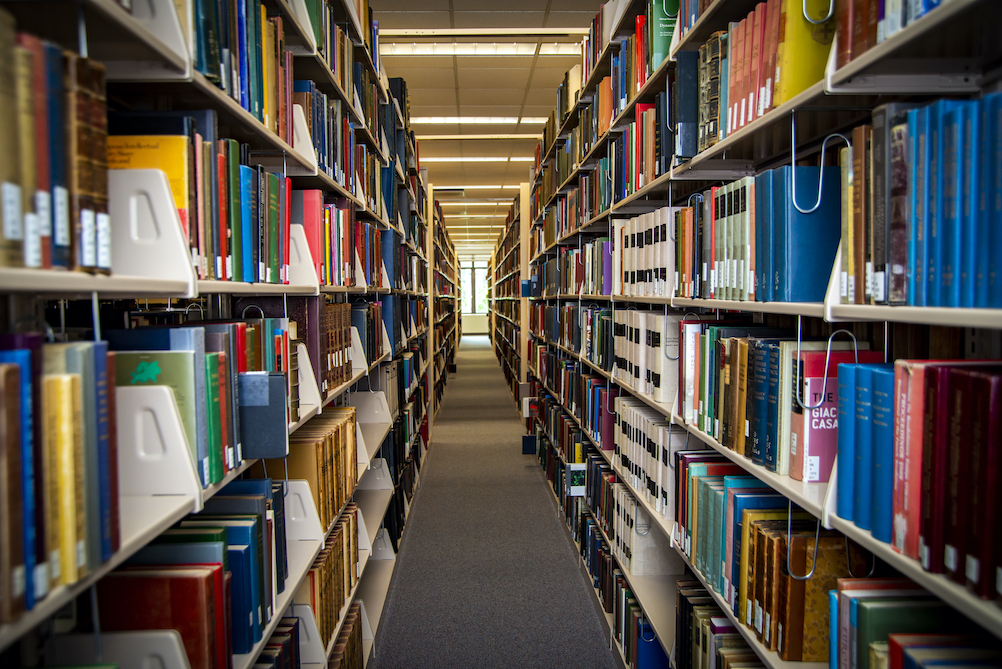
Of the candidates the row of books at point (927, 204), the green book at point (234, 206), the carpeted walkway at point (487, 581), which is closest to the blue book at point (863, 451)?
the row of books at point (927, 204)

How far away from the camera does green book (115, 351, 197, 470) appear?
1.13 metres

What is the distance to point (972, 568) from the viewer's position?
0.86 meters

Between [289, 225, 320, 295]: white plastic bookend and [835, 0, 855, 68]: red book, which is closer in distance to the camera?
[835, 0, 855, 68]: red book

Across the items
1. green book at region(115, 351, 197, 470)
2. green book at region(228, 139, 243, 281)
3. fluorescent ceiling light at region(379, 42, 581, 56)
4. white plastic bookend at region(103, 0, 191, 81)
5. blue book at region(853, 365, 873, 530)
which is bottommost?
blue book at region(853, 365, 873, 530)

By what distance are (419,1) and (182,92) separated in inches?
149

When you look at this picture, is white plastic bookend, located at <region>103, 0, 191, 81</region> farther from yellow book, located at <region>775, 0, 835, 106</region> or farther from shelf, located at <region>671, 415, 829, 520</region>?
shelf, located at <region>671, 415, 829, 520</region>

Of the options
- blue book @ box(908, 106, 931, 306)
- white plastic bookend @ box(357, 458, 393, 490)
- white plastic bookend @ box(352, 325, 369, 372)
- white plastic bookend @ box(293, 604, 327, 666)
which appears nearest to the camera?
blue book @ box(908, 106, 931, 306)

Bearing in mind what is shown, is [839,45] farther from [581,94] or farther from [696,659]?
[581,94]

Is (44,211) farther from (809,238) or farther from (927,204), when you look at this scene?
(809,238)

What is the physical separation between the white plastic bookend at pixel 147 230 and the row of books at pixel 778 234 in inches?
46.1

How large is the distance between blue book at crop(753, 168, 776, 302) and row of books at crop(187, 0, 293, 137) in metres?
1.19

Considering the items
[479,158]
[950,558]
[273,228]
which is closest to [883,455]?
[950,558]

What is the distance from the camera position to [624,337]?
9.15 feet

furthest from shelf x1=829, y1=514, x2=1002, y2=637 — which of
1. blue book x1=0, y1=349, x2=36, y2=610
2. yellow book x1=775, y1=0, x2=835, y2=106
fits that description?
blue book x1=0, y1=349, x2=36, y2=610
